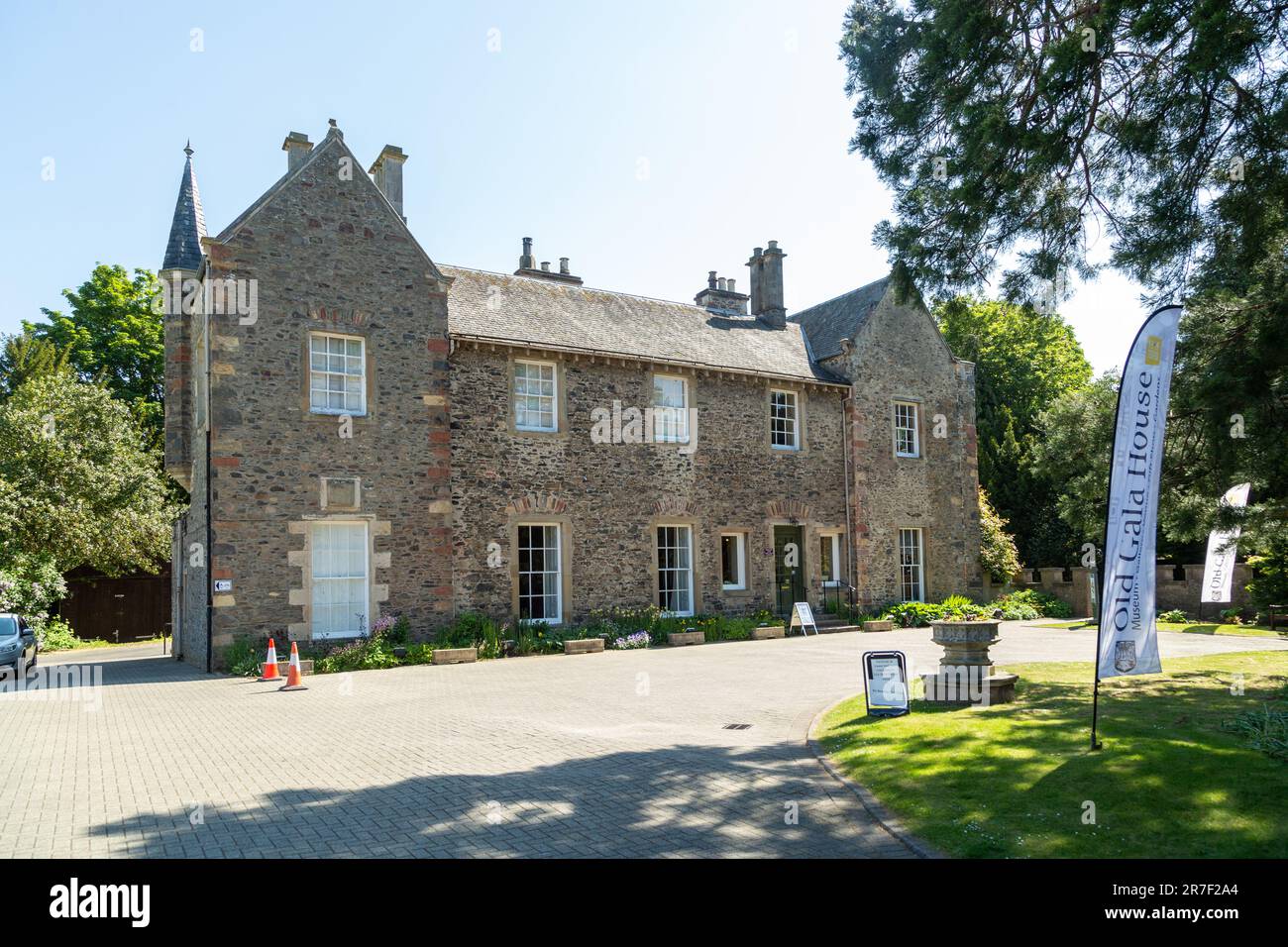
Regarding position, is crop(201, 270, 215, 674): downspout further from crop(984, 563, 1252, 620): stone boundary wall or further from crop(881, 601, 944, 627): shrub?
crop(984, 563, 1252, 620): stone boundary wall

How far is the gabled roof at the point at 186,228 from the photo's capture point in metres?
18.9

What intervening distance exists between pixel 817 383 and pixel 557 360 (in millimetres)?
7849

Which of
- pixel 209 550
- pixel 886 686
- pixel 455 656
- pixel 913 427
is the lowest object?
pixel 455 656

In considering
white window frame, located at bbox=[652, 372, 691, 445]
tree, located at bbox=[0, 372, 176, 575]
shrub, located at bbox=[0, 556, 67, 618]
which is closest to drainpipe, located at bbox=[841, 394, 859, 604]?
white window frame, located at bbox=[652, 372, 691, 445]

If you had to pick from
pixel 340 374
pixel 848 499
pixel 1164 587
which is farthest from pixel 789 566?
pixel 340 374

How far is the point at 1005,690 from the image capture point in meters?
10.9

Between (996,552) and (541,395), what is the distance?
15977mm

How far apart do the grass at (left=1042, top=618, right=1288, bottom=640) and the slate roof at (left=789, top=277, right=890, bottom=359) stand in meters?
9.91

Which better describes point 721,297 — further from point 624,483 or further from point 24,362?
point 24,362

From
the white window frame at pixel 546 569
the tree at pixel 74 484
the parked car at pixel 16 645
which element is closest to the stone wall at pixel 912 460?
the white window frame at pixel 546 569

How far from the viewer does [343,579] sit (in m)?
17.3

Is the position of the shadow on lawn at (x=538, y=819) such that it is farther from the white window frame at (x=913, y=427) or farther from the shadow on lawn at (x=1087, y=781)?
the white window frame at (x=913, y=427)

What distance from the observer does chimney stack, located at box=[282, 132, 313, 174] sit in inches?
738
